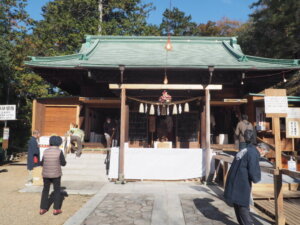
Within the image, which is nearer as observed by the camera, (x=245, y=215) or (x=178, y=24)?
(x=245, y=215)

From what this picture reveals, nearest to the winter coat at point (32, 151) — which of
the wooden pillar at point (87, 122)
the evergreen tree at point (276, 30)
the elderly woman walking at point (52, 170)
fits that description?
the elderly woman walking at point (52, 170)

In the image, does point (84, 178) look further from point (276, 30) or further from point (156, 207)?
point (276, 30)

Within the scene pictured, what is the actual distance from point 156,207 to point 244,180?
253 centimetres

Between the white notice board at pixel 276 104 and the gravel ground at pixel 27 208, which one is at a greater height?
the white notice board at pixel 276 104

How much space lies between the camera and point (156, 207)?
18.7 feet

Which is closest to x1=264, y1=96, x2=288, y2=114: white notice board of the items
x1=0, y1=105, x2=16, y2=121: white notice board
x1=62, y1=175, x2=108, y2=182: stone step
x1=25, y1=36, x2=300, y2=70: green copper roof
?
x1=25, y1=36, x2=300, y2=70: green copper roof

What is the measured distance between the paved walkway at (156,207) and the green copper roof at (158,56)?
4.43 meters

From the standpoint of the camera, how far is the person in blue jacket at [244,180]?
3.99m

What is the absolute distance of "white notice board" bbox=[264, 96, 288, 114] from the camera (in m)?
5.25

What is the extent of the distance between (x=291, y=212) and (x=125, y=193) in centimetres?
441

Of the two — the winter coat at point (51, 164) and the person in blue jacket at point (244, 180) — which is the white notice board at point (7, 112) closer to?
the winter coat at point (51, 164)

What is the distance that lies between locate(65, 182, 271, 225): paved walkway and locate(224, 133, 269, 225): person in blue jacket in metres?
0.83

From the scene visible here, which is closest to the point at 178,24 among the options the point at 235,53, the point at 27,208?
the point at 235,53

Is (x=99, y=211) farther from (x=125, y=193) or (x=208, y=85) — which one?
(x=208, y=85)
